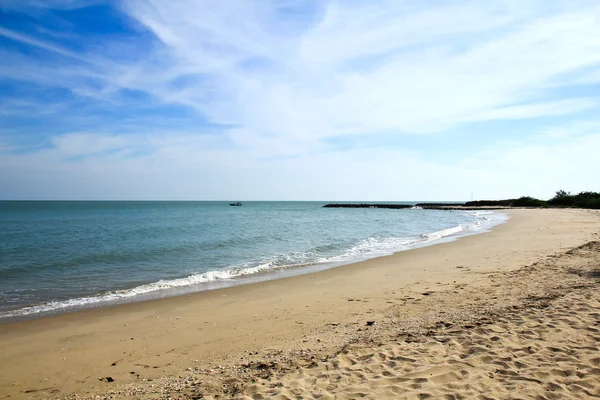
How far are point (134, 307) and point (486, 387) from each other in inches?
320

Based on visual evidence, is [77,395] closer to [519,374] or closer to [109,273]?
[519,374]

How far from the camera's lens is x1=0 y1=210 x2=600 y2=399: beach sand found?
4.34 m

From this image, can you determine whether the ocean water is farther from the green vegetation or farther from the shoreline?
the green vegetation

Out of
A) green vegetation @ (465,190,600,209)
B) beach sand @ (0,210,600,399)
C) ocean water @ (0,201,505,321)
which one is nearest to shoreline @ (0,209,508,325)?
ocean water @ (0,201,505,321)

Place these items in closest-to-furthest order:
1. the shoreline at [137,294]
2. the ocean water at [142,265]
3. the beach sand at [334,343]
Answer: the beach sand at [334,343]
the shoreline at [137,294]
the ocean water at [142,265]

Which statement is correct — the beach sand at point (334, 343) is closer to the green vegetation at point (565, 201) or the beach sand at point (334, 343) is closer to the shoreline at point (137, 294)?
the shoreline at point (137, 294)

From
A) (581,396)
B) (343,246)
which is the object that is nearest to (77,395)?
(581,396)

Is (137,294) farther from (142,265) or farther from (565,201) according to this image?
(565,201)

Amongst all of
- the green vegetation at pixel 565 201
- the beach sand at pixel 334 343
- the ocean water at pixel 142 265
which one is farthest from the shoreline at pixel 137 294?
the green vegetation at pixel 565 201

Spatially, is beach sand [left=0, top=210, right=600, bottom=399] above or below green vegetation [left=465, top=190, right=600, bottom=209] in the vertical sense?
below

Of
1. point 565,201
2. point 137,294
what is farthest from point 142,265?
point 565,201

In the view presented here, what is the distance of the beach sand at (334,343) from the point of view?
4344 millimetres

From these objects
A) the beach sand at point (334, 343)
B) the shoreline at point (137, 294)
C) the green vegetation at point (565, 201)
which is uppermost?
the green vegetation at point (565, 201)

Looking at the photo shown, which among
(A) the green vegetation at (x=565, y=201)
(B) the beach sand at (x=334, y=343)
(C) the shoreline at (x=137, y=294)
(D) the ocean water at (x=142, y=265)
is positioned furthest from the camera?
(A) the green vegetation at (x=565, y=201)
